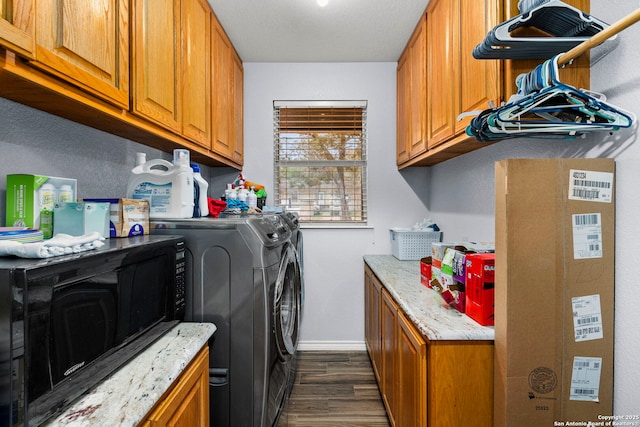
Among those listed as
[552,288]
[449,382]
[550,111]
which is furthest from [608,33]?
[449,382]

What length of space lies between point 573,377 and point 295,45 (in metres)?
2.56

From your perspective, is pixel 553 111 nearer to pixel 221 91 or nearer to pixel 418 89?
pixel 418 89

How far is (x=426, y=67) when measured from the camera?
2008mm

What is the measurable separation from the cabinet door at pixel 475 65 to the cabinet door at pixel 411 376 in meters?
0.96

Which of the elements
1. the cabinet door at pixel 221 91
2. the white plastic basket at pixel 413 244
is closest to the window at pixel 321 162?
the white plastic basket at pixel 413 244

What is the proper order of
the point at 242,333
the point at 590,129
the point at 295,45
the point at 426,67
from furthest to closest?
the point at 295,45 < the point at 426,67 < the point at 242,333 < the point at 590,129

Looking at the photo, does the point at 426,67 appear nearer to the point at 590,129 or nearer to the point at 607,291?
the point at 590,129

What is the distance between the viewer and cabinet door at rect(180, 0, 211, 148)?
1670 millimetres

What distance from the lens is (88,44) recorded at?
3.19ft

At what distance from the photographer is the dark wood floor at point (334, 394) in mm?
1899

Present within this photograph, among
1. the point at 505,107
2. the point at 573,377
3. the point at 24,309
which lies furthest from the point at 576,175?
the point at 24,309

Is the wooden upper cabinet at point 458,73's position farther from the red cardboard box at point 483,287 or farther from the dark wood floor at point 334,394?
the dark wood floor at point 334,394

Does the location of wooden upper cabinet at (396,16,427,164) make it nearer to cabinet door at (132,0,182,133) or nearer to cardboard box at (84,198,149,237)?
cabinet door at (132,0,182,133)

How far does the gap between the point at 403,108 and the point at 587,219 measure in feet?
5.95
